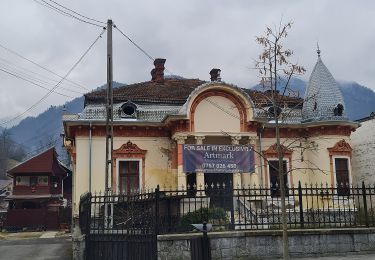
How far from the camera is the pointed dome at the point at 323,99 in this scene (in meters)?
26.4

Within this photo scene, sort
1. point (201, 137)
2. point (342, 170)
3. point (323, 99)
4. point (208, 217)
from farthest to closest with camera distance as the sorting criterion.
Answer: point (323, 99) → point (342, 170) → point (201, 137) → point (208, 217)

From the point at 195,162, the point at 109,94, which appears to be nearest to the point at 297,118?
the point at 195,162

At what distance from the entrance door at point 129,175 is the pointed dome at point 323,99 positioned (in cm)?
1002

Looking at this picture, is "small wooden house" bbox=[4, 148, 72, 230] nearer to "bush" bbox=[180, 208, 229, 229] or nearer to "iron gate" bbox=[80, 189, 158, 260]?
"bush" bbox=[180, 208, 229, 229]

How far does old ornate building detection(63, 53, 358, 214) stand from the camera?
78.2 feet

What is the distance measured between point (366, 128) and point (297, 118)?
20.9ft

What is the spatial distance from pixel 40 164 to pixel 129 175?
2237 centimetres

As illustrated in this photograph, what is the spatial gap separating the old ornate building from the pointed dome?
0.19 ft

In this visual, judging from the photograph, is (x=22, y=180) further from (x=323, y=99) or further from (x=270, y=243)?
(x=270, y=243)

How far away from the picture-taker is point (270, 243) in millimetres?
13242

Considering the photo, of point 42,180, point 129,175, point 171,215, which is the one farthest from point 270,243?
point 42,180

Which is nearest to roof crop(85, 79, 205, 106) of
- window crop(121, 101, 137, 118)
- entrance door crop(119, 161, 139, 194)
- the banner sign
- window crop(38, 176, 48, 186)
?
window crop(121, 101, 137, 118)

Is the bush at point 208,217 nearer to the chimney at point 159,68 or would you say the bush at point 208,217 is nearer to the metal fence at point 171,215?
the metal fence at point 171,215

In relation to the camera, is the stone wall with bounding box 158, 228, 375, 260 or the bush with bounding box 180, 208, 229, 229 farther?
the bush with bounding box 180, 208, 229, 229
